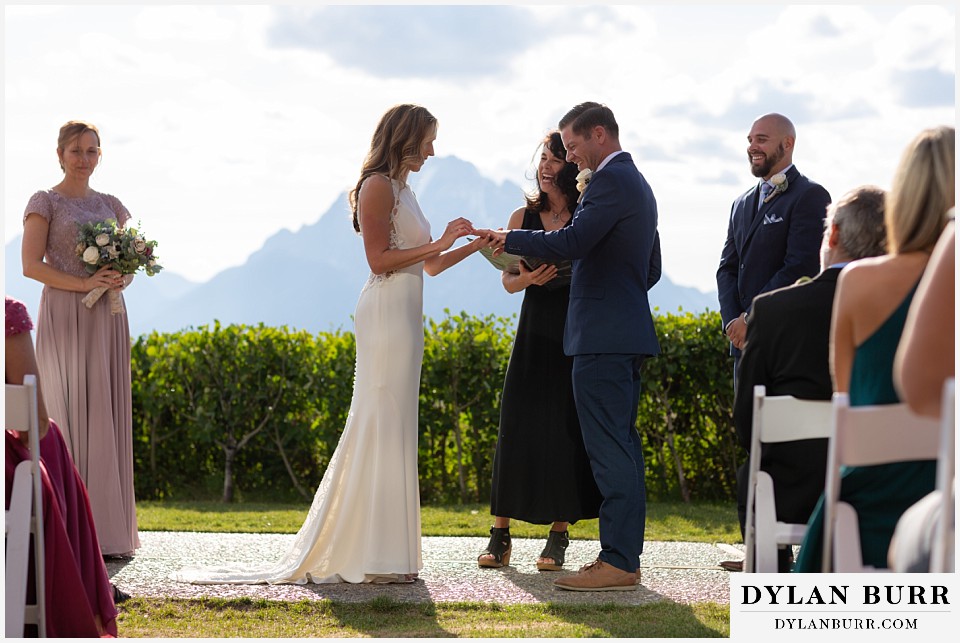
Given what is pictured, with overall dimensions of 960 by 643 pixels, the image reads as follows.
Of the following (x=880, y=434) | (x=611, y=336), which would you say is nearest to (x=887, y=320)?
(x=880, y=434)

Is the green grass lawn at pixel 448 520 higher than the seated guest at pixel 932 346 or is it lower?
lower

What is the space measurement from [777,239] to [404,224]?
2126mm

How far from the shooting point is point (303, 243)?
165 m

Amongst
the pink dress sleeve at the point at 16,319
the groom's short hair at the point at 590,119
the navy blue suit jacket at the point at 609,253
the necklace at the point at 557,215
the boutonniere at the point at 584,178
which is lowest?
the pink dress sleeve at the point at 16,319

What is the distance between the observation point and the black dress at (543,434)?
6.24 m

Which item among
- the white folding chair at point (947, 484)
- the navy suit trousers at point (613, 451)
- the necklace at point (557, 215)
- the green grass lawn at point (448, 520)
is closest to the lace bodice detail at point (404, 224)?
the necklace at point (557, 215)

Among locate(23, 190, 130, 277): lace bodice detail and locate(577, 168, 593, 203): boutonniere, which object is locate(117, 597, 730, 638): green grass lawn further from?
locate(23, 190, 130, 277): lace bodice detail

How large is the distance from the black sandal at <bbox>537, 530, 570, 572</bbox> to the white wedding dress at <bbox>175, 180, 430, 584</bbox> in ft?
2.50

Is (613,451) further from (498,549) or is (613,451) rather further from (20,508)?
(20,508)

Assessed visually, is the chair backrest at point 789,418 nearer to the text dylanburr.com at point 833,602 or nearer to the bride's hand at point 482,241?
the text dylanburr.com at point 833,602

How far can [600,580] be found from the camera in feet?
18.2

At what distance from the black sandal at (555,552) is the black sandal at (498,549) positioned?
0.65ft

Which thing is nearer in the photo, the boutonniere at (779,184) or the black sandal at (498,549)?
the black sandal at (498,549)

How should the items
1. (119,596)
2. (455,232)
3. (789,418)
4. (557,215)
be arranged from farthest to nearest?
(557,215)
(455,232)
(119,596)
(789,418)
